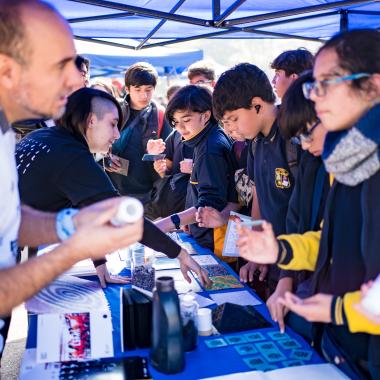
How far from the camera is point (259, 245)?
141 cm

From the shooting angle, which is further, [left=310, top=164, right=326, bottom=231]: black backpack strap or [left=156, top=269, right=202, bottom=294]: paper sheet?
[left=156, top=269, right=202, bottom=294]: paper sheet

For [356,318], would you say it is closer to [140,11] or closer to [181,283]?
[181,283]

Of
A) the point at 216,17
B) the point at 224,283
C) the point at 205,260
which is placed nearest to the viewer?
the point at 224,283

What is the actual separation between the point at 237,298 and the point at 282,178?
1.85 ft

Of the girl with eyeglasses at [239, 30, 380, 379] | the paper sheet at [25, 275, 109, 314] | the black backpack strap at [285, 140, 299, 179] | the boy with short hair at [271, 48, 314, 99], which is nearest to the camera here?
the girl with eyeglasses at [239, 30, 380, 379]

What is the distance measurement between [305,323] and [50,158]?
1.27 metres

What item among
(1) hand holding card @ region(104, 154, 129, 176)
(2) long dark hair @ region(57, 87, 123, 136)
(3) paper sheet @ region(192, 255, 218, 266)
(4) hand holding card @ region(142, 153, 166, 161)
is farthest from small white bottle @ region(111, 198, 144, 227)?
(1) hand holding card @ region(104, 154, 129, 176)

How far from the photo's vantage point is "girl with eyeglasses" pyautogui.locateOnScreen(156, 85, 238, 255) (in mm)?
2578

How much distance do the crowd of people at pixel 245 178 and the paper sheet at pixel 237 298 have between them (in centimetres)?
15

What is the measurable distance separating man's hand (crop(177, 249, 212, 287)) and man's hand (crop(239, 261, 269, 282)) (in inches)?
8.5

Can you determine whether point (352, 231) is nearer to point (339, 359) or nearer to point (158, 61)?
point (339, 359)

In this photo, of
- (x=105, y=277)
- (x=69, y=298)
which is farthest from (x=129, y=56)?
(x=69, y=298)

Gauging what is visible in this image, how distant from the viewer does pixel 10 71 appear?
45.4 inches

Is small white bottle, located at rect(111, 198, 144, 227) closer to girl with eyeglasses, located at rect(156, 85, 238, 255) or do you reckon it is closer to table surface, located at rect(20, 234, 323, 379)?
table surface, located at rect(20, 234, 323, 379)
